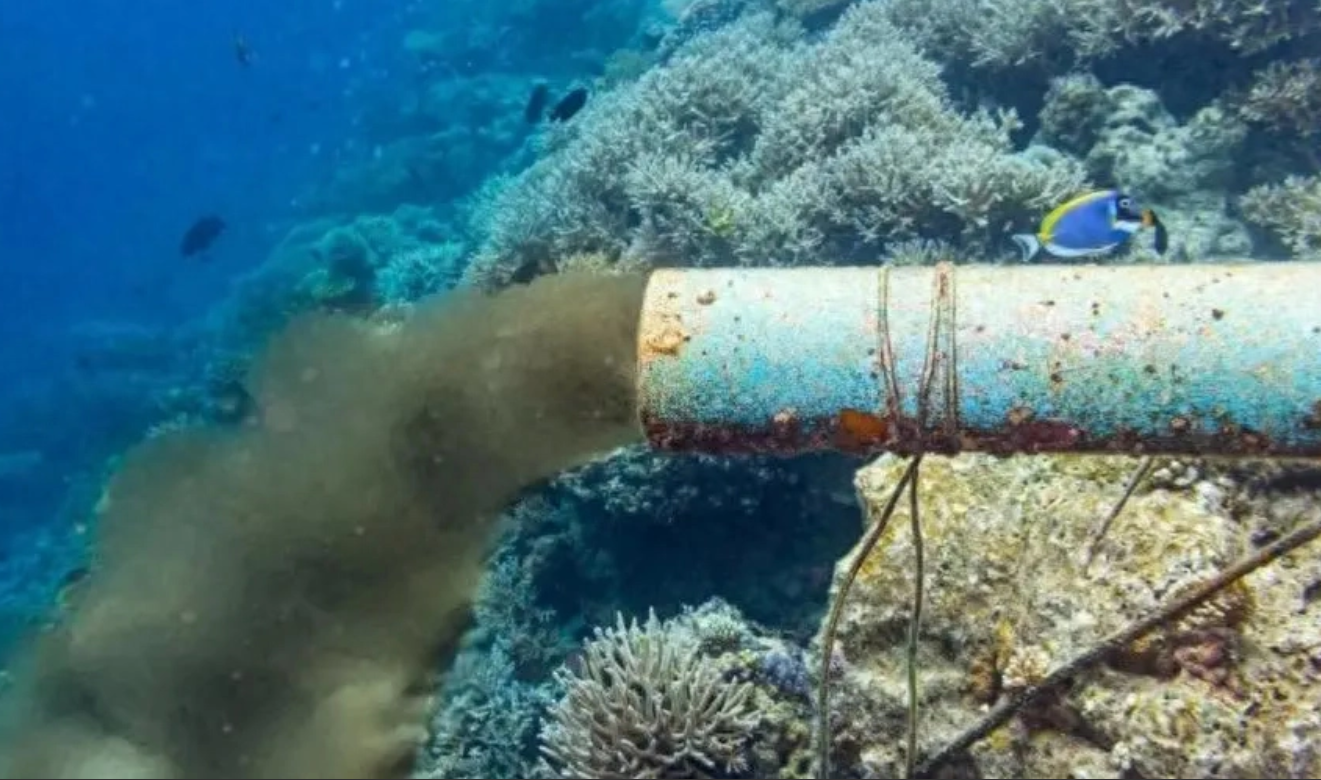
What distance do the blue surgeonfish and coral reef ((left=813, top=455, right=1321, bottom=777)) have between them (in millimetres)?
1546

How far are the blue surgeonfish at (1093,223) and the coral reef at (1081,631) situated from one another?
1546mm

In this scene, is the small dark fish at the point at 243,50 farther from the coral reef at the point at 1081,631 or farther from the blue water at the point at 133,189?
the coral reef at the point at 1081,631

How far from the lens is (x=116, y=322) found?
2320cm

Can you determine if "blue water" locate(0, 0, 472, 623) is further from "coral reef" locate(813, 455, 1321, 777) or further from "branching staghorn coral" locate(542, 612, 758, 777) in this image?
"coral reef" locate(813, 455, 1321, 777)

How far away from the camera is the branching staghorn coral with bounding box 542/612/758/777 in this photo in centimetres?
358

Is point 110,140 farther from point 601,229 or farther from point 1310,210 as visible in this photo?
point 1310,210

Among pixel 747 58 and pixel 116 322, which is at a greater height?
pixel 116 322

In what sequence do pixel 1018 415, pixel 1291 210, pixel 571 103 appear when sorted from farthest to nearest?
pixel 571 103 → pixel 1291 210 → pixel 1018 415

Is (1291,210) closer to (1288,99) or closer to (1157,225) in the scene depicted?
(1288,99)

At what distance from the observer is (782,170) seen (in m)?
7.26

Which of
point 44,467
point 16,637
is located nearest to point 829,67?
point 16,637

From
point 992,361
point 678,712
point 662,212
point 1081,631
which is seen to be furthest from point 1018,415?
point 662,212

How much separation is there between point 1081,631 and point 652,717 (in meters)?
1.70

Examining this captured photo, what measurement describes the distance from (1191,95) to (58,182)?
56134mm
